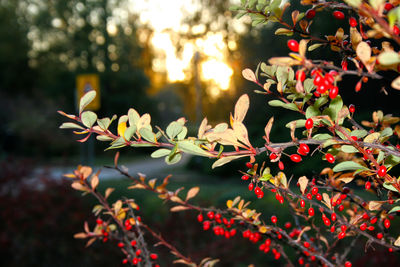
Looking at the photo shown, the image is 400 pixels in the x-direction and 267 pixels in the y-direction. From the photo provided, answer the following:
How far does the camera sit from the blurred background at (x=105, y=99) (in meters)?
3.81

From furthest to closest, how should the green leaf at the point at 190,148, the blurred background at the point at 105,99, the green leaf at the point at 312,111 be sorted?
the blurred background at the point at 105,99, the green leaf at the point at 312,111, the green leaf at the point at 190,148

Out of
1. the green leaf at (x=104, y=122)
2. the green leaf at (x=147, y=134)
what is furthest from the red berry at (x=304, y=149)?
the green leaf at (x=104, y=122)

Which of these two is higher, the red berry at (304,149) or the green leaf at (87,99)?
the green leaf at (87,99)

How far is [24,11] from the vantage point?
25422mm

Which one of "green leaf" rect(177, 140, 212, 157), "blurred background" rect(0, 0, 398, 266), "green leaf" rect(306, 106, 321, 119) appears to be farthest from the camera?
"blurred background" rect(0, 0, 398, 266)

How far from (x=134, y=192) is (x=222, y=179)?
3.28 m

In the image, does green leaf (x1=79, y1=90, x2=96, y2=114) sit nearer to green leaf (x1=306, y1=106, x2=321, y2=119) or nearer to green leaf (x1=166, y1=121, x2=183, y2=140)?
green leaf (x1=166, y1=121, x2=183, y2=140)

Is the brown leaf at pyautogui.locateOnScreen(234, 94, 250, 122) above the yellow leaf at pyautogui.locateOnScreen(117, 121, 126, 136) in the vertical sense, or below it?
above

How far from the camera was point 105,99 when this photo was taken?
2116 cm

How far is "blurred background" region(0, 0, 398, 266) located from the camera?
3.81 metres

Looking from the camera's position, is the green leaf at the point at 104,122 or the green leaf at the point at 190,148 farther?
the green leaf at the point at 104,122

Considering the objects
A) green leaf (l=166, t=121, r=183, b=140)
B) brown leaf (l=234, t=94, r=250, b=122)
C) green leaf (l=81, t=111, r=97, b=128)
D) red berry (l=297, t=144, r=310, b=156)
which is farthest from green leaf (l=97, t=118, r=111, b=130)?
red berry (l=297, t=144, r=310, b=156)

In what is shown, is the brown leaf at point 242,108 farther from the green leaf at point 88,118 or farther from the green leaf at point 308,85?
the green leaf at point 88,118

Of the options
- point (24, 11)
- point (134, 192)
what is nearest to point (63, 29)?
point (24, 11)
